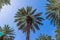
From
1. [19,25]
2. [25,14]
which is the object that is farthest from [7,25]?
[25,14]

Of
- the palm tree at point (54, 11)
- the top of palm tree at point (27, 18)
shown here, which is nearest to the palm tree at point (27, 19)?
the top of palm tree at point (27, 18)

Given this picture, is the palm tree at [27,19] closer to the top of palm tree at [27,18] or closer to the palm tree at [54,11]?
the top of palm tree at [27,18]

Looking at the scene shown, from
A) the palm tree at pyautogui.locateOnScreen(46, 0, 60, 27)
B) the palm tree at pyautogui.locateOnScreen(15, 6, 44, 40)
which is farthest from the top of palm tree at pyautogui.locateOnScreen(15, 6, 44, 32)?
the palm tree at pyautogui.locateOnScreen(46, 0, 60, 27)

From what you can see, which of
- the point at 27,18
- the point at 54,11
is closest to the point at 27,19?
the point at 27,18

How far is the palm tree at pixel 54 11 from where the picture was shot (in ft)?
139

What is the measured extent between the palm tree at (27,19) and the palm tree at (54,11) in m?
3.90

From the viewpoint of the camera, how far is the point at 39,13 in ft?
141

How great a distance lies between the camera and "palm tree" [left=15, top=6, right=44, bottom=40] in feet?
135

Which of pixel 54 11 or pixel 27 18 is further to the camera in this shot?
pixel 54 11

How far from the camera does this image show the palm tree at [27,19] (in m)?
41.0

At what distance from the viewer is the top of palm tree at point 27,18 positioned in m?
41.1

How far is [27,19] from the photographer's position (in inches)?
1597

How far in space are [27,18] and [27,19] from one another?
0.24 meters

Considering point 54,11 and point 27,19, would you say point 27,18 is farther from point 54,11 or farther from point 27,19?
point 54,11
